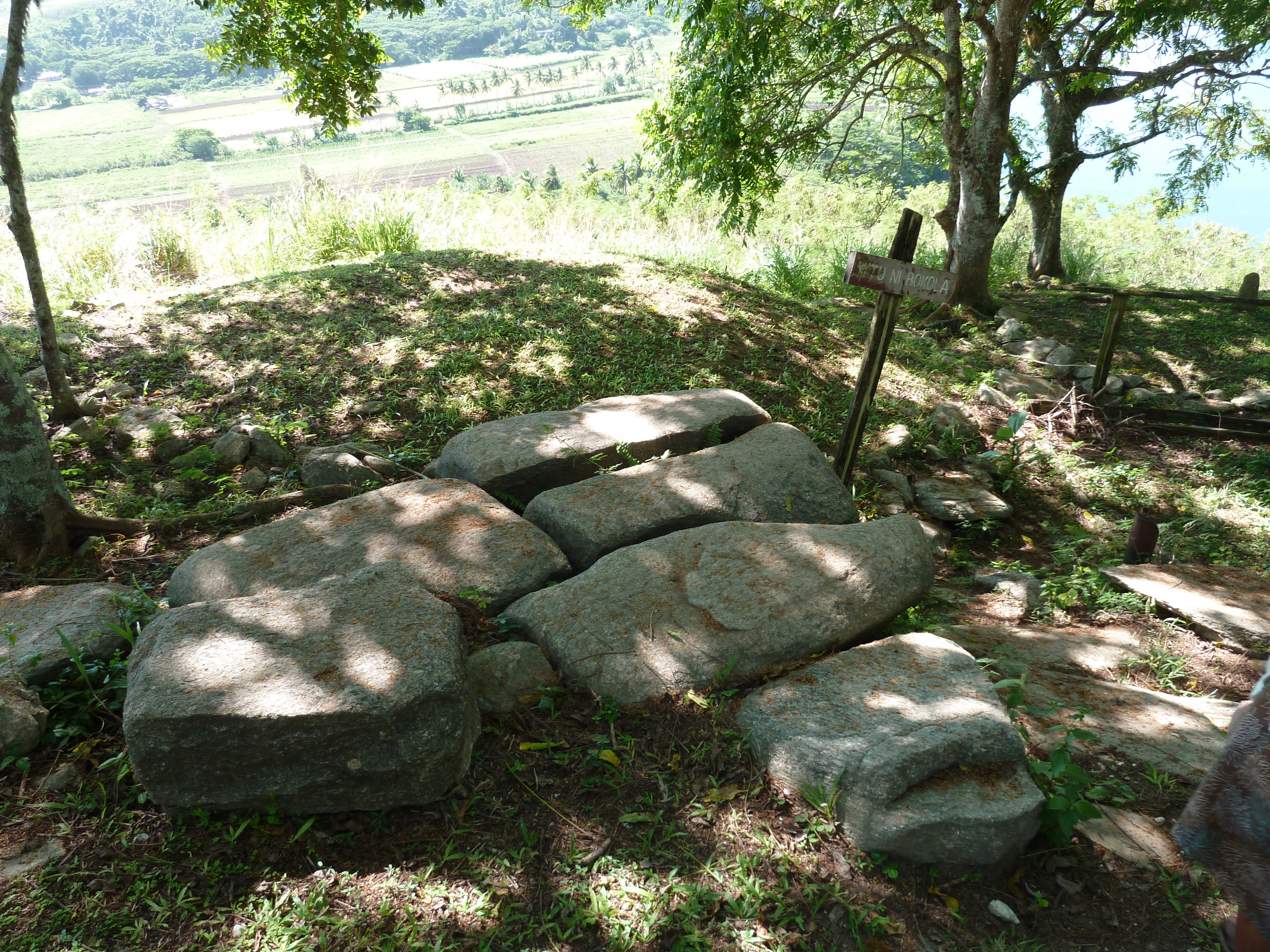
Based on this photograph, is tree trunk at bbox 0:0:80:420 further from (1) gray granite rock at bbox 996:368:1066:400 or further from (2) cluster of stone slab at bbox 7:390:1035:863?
(1) gray granite rock at bbox 996:368:1066:400

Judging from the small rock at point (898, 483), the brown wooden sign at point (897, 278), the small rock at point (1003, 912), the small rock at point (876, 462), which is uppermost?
the brown wooden sign at point (897, 278)

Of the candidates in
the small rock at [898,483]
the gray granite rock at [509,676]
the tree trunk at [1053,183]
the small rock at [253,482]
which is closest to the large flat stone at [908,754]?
the gray granite rock at [509,676]

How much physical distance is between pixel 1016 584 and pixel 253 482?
376 centimetres

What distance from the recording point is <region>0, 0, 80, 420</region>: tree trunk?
3.24m

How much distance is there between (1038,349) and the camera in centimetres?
693

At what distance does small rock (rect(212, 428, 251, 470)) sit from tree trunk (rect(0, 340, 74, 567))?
31.9 inches

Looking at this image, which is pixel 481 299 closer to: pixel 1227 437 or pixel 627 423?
pixel 627 423

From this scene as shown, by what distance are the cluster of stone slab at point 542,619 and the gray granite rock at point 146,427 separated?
988 millimetres

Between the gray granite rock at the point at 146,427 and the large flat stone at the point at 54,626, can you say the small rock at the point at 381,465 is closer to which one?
the gray granite rock at the point at 146,427

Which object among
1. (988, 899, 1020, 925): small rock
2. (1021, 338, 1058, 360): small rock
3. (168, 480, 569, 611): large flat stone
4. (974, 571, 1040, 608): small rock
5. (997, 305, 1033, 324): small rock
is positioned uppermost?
(997, 305, 1033, 324): small rock

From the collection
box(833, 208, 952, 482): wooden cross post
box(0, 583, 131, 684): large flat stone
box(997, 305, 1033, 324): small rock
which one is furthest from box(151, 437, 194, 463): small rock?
box(997, 305, 1033, 324): small rock

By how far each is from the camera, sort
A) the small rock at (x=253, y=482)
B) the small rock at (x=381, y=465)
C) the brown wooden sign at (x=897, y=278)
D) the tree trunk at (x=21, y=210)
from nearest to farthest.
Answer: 1. the tree trunk at (x=21, y=210)
2. the brown wooden sign at (x=897, y=278)
3. the small rock at (x=253, y=482)
4. the small rock at (x=381, y=465)

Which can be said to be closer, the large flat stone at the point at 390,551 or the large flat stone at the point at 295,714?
the large flat stone at the point at 295,714

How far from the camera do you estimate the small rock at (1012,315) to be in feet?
24.9
